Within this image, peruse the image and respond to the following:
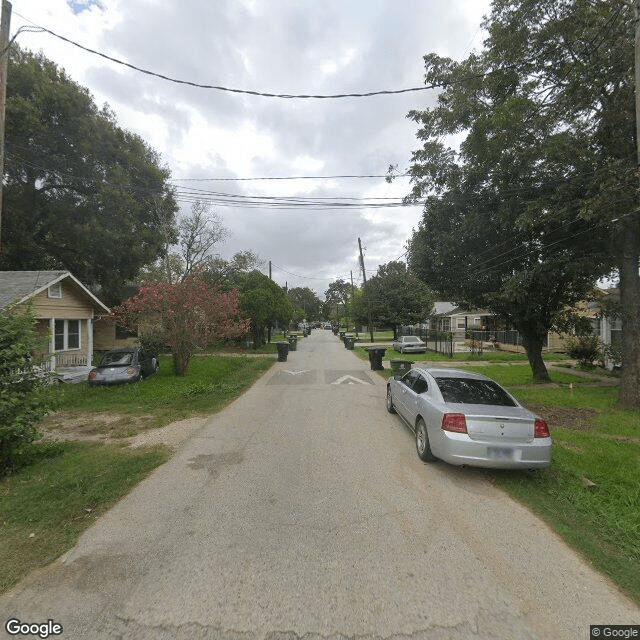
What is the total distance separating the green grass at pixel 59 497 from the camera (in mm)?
3227

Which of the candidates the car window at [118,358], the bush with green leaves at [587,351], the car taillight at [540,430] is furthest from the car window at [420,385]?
the bush with green leaves at [587,351]

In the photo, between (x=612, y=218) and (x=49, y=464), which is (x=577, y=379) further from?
(x=49, y=464)

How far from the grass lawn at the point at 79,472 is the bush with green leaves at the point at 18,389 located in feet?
0.90

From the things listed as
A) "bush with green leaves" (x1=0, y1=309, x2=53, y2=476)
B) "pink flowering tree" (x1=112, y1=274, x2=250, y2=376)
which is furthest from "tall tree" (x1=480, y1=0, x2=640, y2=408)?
"pink flowering tree" (x1=112, y1=274, x2=250, y2=376)

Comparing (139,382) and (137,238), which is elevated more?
(137,238)

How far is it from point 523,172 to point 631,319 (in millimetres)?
4641

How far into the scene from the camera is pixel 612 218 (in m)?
7.77

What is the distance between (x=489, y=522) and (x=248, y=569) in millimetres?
2516

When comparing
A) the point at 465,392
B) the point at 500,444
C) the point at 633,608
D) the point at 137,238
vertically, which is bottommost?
the point at 633,608

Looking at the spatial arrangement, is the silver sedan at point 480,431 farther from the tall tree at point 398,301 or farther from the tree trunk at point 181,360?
the tall tree at point 398,301

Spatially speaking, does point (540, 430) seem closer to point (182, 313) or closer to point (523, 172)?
point (523, 172)

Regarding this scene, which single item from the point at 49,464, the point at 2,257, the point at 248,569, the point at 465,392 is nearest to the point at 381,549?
the point at 248,569

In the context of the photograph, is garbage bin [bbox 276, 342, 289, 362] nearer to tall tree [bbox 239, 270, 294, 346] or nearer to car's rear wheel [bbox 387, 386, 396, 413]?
tall tree [bbox 239, 270, 294, 346]

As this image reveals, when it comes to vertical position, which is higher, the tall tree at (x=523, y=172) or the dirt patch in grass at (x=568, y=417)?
the tall tree at (x=523, y=172)
